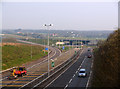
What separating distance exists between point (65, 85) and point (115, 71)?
1246cm

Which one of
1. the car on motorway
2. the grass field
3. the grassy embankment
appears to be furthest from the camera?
the grassy embankment

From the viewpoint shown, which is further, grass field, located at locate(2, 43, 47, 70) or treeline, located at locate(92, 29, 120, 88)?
grass field, located at locate(2, 43, 47, 70)

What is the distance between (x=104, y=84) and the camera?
1091 cm

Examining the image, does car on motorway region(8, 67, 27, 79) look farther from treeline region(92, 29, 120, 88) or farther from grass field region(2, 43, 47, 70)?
treeline region(92, 29, 120, 88)

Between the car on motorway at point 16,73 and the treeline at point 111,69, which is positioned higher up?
the treeline at point 111,69

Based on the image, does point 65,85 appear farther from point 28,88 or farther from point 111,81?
point 111,81

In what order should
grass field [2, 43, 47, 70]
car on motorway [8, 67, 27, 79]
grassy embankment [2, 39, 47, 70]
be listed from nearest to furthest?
car on motorway [8, 67, 27, 79] < grass field [2, 43, 47, 70] < grassy embankment [2, 39, 47, 70]

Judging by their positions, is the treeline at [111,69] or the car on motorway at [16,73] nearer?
the treeline at [111,69]

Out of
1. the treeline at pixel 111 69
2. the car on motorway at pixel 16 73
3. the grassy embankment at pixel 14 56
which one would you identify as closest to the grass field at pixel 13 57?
the grassy embankment at pixel 14 56

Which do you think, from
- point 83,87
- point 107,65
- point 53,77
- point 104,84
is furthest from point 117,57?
point 53,77

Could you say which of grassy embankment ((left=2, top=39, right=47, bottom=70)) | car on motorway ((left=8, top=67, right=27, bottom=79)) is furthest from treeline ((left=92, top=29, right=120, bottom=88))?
grassy embankment ((left=2, top=39, right=47, bottom=70))

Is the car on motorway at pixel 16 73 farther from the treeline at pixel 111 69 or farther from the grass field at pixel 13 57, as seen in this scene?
the treeline at pixel 111 69

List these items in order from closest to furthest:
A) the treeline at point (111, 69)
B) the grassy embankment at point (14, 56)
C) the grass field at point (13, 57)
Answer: the treeline at point (111, 69), the grass field at point (13, 57), the grassy embankment at point (14, 56)

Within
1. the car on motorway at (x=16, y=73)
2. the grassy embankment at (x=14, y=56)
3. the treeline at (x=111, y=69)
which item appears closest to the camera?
the treeline at (x=111, y=69)
